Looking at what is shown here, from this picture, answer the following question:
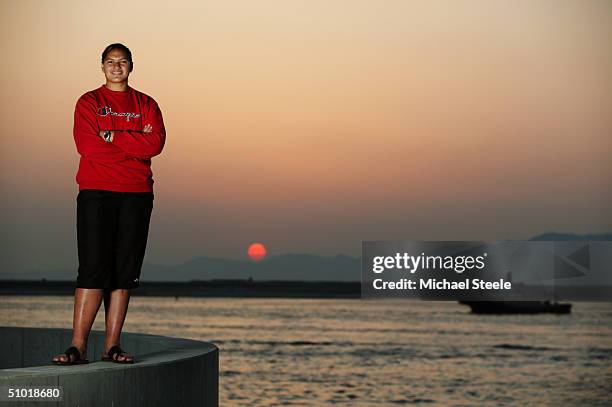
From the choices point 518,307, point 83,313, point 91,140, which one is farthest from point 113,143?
point 518,307

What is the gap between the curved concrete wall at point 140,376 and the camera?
17.5 feet

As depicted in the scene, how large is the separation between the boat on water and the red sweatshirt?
103 metres

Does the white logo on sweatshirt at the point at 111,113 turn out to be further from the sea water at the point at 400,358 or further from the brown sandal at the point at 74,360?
the sea water at the point at 400,358

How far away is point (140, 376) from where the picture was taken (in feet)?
18.8

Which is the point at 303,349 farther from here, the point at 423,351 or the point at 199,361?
the point at 199,361

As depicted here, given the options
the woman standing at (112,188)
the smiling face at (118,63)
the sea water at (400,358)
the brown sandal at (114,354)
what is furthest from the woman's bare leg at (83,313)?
the sea water at (400,358)

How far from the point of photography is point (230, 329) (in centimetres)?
A: 8006

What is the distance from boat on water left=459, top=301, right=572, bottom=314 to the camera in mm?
106906

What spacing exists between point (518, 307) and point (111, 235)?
10310 centimetres

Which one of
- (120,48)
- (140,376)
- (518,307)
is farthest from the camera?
(518,307)

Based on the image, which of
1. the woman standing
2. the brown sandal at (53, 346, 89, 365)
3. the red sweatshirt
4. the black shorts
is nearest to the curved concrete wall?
the brown sandal at (53, 346, 89, 365)

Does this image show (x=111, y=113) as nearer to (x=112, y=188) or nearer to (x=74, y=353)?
(x=112, y=188)

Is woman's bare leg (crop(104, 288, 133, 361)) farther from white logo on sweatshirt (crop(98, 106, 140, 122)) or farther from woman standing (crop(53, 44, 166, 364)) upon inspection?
white logo on sweatshirt (crop(98, 106, 140, 122))

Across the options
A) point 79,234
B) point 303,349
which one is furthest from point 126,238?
point 303,349
